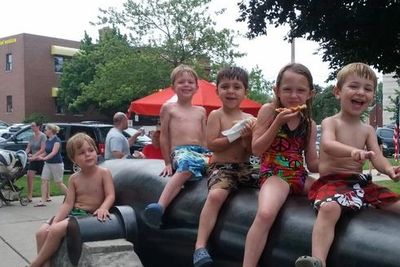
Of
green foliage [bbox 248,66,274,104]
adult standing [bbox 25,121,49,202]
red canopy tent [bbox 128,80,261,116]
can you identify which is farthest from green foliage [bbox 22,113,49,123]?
red canopy tent [bbox 128,80,261,116]

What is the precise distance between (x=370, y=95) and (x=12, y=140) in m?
15.0

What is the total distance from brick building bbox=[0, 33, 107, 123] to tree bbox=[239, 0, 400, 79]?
1311 inches

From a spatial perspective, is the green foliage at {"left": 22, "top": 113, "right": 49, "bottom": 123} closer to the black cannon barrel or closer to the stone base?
the black cannon barrel

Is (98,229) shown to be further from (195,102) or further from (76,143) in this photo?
(195,102)

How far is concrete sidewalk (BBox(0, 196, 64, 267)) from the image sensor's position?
6.12m

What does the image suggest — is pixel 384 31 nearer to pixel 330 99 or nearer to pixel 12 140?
pixel 12 140

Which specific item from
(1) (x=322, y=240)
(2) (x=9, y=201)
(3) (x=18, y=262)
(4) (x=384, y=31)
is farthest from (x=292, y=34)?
(1) (x=322, y=240)

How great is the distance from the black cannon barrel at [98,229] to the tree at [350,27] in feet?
31.5

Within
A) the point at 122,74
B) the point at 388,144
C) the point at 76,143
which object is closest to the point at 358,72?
the point at 76,143

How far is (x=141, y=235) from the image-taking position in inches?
163

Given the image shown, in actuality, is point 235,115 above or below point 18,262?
above

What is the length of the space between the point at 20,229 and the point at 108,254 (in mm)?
4582

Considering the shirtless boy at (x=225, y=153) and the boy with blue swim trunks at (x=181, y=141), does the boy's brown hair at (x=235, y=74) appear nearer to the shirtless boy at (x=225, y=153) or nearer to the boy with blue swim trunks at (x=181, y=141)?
the shirtless boy at (x=225, y=153)

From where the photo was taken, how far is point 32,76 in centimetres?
4550
